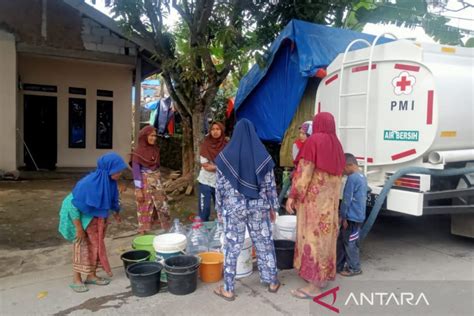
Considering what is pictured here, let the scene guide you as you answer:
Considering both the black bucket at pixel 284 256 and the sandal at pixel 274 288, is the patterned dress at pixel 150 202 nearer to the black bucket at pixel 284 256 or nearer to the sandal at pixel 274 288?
the black bucket at pixel 284 256

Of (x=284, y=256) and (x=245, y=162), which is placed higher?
(x=245, y=162)

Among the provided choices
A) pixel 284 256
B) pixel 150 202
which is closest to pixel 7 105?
pixel 150 202

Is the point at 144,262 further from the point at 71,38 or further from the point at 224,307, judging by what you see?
the point at 71,38

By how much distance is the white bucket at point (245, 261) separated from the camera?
167 inches

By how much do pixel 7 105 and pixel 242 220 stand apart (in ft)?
27.3

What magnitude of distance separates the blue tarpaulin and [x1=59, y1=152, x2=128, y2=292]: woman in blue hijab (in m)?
3.15

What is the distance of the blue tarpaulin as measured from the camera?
19.9 ft

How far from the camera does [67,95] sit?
12.3 metres

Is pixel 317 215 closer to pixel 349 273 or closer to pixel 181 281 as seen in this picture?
pixel 349 273

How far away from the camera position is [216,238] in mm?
4672

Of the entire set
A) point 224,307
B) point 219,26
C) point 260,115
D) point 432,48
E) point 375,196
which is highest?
point 219,26

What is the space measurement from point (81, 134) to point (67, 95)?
118cm

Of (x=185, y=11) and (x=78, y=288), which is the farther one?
(x=185, y=11)

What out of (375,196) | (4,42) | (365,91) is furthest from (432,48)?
(4,42)
